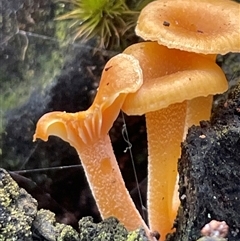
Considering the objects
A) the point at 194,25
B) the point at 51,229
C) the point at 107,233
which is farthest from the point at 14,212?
the point at 194,25

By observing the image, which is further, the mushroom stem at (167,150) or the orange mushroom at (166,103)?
the mushroom stem at (167,150)

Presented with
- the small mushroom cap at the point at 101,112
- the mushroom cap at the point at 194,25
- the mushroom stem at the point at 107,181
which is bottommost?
the mushroom stem at the point at 107,181

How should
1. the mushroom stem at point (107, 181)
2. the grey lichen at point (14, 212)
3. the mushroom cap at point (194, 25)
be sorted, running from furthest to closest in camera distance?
the mushroom stem at point (107, 181) < the mushroom cap at point (194, 25) < the grey lichen at point (14, 212)

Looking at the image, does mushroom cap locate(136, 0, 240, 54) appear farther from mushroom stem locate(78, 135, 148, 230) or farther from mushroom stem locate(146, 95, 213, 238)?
mushroom stem locate(78, 135, 148, 230)

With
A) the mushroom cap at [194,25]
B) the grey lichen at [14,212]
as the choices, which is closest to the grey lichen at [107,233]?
the grey lichen at [14,212]

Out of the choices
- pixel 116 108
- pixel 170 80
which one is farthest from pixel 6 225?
pixel 170 80

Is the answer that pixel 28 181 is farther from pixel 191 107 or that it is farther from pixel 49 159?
pixel 191 107

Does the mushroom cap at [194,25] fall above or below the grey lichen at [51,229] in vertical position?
above

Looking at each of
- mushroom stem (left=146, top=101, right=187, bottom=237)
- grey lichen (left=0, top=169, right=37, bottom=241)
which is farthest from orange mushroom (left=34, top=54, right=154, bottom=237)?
grey lichen (left=0, top=169, right=37, bottom=241)

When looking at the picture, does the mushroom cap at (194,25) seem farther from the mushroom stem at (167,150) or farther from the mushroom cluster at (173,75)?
the mushroom stem at (167,150)
